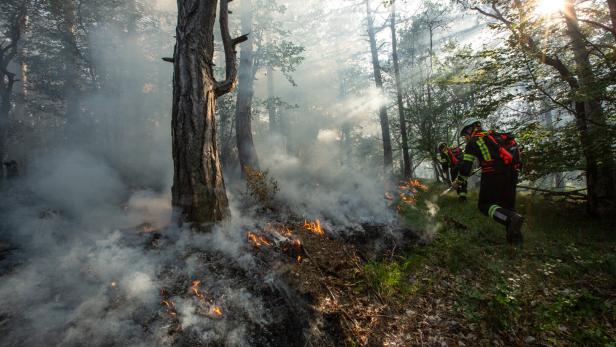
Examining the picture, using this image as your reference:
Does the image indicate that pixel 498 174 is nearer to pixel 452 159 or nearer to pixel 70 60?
pixel 452 159

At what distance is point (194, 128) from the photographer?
15.4 ft

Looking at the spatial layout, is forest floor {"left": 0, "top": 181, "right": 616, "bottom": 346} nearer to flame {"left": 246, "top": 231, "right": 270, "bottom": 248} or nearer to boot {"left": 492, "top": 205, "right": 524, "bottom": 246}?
flame {"left": 246, "top": 231, "right": 270, "bottom": 248}

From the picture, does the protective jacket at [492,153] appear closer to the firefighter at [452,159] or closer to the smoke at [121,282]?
the firefighter at [452,159]

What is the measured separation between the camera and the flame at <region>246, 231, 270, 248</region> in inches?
176

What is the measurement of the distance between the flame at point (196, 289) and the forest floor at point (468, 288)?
114cm

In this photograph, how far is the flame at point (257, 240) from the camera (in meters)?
4.48

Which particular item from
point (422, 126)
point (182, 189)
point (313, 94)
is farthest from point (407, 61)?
point (182, 189)

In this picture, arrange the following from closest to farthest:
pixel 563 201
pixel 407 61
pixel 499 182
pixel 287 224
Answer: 1. pixel 499 182
2. pixel 287 224
3. pixel 563 201
4. pixel 407 61

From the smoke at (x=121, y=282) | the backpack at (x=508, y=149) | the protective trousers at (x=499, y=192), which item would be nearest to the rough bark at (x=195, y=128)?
the smoke at (x=121, y=282)

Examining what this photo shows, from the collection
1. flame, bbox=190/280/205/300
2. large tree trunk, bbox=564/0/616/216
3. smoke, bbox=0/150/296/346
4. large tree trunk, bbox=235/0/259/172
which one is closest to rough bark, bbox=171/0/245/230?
smoke, bbox=0/150/296/346

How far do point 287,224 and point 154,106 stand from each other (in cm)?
2155

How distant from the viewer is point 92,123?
63.9 ft

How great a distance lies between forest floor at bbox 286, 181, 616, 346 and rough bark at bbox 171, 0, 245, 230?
6.11 feet

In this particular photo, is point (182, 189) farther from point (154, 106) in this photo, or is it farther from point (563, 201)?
point (154, 106)
